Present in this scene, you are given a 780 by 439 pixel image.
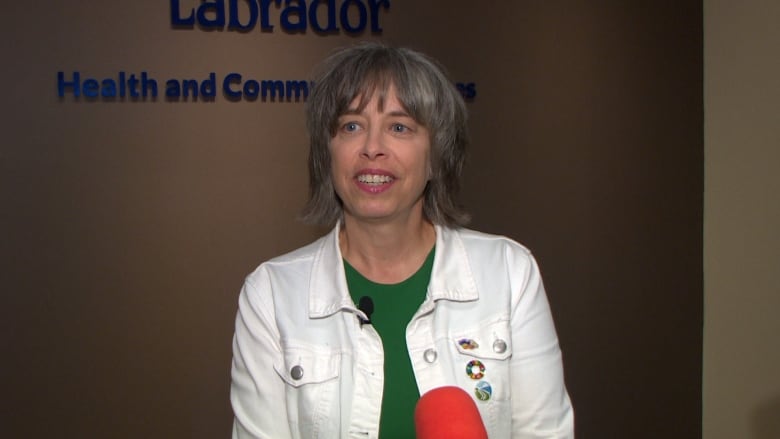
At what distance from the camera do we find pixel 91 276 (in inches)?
105

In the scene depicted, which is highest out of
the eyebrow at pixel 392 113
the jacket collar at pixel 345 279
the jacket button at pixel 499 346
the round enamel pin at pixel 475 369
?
the eyebrow at pixel 392 113

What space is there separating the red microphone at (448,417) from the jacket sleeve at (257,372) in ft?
3.26

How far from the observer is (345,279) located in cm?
179

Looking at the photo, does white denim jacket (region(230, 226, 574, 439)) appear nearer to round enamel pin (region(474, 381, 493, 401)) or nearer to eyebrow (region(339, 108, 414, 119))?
round enamel pin (region(474, 381, 493, 401))

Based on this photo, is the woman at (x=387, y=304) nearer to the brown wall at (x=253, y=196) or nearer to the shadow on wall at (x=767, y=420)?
the brown wall at (x=253, y=196)

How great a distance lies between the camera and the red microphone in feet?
2.27

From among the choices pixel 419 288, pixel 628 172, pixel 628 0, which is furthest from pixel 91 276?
pixel 628 0

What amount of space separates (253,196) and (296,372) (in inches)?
51.1

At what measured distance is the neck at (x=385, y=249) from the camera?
181cm

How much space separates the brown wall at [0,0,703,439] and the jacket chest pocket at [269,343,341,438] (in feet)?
4.00

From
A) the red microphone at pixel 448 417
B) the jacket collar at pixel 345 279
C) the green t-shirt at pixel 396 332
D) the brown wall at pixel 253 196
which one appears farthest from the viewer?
the brown wall at pixel 253 196

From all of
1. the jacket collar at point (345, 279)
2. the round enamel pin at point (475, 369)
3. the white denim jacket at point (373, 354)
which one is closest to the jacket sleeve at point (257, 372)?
the white denim jacket at point (373, 354)

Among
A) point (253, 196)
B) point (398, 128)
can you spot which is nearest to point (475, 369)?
point (398, 128)

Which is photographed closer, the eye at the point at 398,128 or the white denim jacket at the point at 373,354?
the white denim jacket at the point at 373,354
